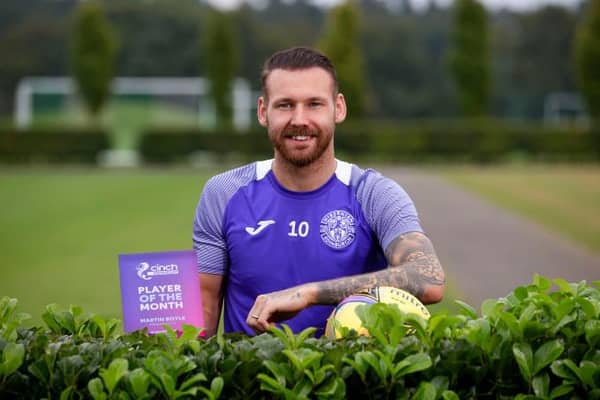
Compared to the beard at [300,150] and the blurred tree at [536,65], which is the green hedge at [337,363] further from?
the blurred tree at [536,65]

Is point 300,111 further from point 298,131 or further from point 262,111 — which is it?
point 262,111

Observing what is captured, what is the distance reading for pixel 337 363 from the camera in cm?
247

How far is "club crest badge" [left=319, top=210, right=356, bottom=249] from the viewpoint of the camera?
3.54m

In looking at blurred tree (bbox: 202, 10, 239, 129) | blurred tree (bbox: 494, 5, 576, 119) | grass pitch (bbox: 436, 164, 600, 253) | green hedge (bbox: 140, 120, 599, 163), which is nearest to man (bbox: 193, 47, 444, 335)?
grass pitch (bbox: 436, 164, 600, 253)

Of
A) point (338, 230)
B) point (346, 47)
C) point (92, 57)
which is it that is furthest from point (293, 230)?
point (92, 57)

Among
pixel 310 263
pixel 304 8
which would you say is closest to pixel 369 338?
pixel 310 263

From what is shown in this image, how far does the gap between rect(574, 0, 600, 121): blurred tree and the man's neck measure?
33632mm

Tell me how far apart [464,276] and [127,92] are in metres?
51.9

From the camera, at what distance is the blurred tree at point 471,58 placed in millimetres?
36594

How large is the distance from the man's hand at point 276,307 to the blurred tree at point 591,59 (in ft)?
113

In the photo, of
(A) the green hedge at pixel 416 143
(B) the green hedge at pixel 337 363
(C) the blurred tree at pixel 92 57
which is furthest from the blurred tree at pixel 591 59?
(B) the green hedge at pixel 337 363

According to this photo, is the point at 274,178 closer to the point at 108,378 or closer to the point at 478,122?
the point at 108,378

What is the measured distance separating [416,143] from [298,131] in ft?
97.8

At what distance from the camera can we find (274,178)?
371 centimetres
